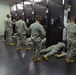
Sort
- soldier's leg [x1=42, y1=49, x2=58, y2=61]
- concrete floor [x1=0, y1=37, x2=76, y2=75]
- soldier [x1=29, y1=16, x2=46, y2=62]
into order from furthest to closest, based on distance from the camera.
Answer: soldier's leg [x1=42, y1=49, x2=58, y2=61]
soldier [x1=29, y1=16, x2=46, y2=62]
concrete floor [x1=0, y1=37, x2=76, y2=75]

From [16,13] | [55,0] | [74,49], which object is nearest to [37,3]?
[55,0]

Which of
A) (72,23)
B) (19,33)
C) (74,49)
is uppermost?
(72,23)

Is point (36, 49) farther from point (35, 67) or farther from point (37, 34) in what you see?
point (35, 67)

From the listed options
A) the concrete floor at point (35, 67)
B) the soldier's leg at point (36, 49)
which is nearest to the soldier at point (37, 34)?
the soldier's leg at point (36, 49)

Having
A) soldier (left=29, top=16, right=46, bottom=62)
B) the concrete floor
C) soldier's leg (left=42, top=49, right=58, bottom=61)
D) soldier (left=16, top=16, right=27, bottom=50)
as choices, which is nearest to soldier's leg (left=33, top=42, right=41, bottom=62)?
soldier (left=29, top=16, right=46, bottom=62)

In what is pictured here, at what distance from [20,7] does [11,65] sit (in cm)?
657

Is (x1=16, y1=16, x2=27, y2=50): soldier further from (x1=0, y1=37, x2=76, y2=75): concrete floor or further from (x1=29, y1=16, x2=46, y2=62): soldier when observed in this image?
(x1=0, y1=37, x2=76, y2=75): concrete floor

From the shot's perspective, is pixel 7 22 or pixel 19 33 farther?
pixel 7 22

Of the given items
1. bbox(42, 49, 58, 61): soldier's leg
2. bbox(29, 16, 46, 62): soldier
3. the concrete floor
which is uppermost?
bbox(29, 16, 46, 62): soldier

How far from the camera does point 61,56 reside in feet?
16.7

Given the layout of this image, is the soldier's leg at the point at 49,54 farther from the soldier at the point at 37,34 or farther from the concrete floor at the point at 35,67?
the soldier at the point at 37,34

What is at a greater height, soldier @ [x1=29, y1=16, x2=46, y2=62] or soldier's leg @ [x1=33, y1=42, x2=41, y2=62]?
soldier @ [x1=29, y1=16, x2=46, y2=62]

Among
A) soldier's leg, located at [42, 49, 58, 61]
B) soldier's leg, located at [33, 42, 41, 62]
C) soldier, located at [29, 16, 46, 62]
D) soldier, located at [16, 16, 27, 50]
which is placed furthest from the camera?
soldier, located at [16, 16, 27, 50]

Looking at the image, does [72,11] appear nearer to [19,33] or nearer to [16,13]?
[19,33]
